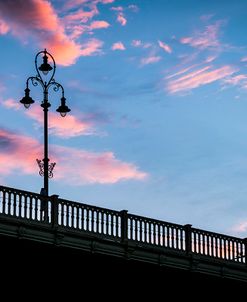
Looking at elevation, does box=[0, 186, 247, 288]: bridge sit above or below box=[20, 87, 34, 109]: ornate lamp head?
below

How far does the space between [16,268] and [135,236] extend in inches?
190

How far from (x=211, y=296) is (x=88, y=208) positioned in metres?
10.1

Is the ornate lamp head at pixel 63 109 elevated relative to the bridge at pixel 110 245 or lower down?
elevated

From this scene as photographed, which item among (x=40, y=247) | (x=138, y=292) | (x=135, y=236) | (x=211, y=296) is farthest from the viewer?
(x=211, y=296)

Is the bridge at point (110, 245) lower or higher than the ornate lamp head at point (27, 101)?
lower

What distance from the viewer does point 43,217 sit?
1406 inches

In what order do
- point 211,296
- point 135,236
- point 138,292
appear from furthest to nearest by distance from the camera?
point 211,296 → point 138,292 → point 135,236

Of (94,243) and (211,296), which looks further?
(211,296)

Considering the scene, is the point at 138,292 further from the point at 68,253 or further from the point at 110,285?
the point at 68,253

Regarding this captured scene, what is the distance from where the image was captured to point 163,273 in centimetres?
4053

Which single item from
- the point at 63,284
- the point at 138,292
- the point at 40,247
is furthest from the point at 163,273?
the point at 40,247

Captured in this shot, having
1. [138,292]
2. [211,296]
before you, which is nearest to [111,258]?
[138,292]

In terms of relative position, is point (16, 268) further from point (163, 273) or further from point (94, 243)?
point (163, 273)

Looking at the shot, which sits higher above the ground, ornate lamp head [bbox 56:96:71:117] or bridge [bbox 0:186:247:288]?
ornate lamp head [bbox 56:96:71:117]
